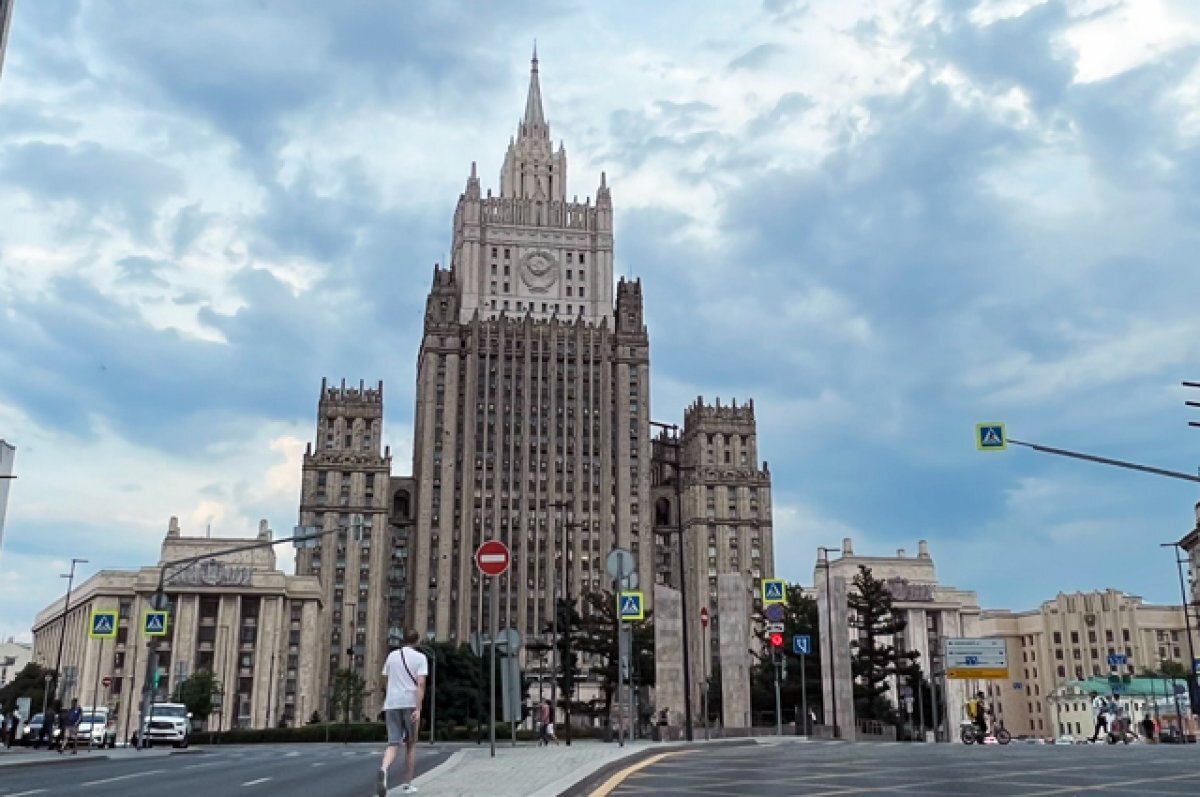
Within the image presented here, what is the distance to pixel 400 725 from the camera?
41.5ft

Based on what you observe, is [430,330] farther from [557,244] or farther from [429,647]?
[429,647]

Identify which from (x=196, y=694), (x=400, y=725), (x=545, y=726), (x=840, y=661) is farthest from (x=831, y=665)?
(x=196, y=694)

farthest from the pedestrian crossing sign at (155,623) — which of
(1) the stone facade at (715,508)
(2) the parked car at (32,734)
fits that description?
(1) the stone facade at (715,508)

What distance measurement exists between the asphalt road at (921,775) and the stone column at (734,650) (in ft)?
81.5

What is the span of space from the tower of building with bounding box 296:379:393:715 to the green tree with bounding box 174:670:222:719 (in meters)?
22.4

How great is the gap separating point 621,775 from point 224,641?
3983 inches

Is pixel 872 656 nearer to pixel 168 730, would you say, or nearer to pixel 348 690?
pixel 348 690

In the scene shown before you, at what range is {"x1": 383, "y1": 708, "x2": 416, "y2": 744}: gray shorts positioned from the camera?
41.1 ft

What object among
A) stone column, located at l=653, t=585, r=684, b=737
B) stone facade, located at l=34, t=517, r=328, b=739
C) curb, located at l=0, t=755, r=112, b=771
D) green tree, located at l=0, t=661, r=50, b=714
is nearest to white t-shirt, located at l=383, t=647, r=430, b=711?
curb, located at l=0, t=755, r=112, b=771

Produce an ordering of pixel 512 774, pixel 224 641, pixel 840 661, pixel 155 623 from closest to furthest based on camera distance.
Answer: pixel 512 774
pixel 155 623
pixel 840 661
pixel 224 641

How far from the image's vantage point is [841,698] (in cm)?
4900

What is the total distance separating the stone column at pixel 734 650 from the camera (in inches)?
1818

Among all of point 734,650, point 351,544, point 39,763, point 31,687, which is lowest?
point 39,763

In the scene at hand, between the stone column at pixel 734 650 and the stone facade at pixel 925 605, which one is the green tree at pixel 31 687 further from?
the stone column at pixel 734 650
